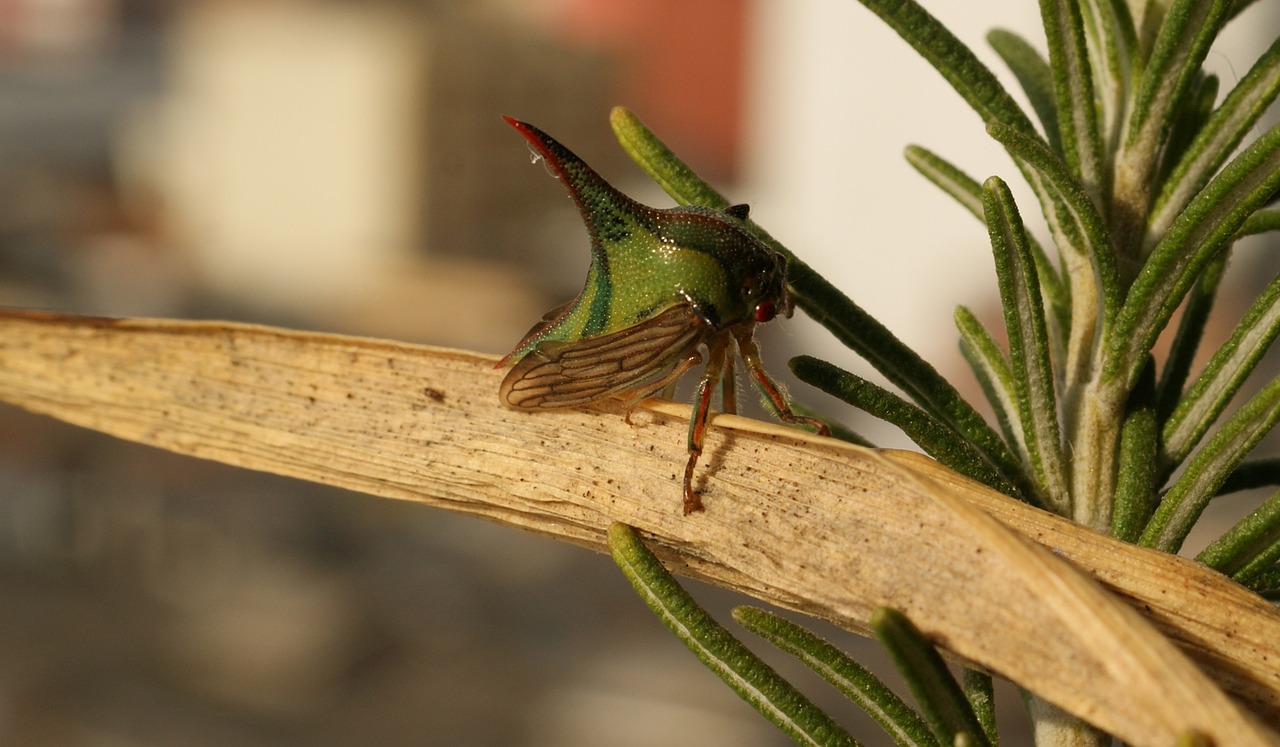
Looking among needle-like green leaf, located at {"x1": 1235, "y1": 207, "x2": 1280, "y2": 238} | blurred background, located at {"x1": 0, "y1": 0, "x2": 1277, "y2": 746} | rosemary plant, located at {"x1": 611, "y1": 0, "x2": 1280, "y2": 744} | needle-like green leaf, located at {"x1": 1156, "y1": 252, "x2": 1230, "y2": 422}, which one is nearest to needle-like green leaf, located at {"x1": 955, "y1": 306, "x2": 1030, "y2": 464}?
rosemary plant, located at {"x1": 611, "y1": 0, "x2": 1280, "y2": 744}

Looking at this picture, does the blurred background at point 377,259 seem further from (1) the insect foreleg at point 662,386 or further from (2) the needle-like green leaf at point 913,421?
(2) the needle-like green leaf at point 913,421

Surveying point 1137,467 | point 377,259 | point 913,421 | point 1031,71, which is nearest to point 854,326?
point 913,421

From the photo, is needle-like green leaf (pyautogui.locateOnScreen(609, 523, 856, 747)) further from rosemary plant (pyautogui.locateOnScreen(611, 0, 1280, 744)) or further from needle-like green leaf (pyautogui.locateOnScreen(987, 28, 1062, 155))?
needle-like green leaf (pyautogui.locateOnScreen(987, 28, 1062, 155))

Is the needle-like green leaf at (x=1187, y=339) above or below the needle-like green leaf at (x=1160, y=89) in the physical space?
below

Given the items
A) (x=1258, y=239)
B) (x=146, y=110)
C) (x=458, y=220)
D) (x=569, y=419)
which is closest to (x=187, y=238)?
(x=146, y=110)

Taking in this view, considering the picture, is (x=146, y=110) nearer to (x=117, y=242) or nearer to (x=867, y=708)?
(x=117, y=242)

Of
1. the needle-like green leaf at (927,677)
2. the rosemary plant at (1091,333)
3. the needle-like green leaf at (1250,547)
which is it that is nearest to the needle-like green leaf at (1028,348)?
the rosemary plant at (1091,333)
